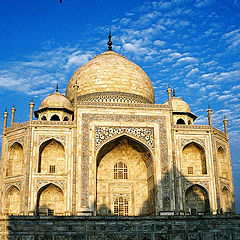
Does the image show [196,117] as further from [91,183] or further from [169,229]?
[169,229]

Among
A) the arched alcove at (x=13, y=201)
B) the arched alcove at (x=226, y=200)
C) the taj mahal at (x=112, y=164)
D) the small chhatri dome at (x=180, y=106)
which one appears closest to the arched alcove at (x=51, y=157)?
the taj mahal at (x=112, y=164)

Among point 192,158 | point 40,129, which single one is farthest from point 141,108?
point 40,129

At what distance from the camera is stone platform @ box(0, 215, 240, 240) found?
15297 millimetres

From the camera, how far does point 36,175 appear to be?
69.0 feet

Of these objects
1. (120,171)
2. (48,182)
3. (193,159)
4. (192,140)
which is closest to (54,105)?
(48,182)

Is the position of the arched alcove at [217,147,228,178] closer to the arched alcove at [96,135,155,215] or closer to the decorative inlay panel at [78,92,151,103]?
the arched alcove at [96,135,155,215]

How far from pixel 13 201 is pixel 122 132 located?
7406 mm

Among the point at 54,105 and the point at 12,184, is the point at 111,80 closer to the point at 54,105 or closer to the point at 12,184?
the point at 54,105

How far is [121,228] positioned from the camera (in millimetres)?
15766

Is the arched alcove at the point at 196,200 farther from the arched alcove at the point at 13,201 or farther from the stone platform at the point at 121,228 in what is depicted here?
the arched alcove at the point at 13,201

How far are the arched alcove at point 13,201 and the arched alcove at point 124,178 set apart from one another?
454cm

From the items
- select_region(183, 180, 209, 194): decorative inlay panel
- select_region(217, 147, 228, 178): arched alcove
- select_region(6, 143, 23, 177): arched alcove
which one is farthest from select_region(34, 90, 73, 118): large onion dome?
select_region(217, 147, 228, 178): arched alcove

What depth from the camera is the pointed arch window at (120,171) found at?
76.7 ft

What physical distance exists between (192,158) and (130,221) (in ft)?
29.1
